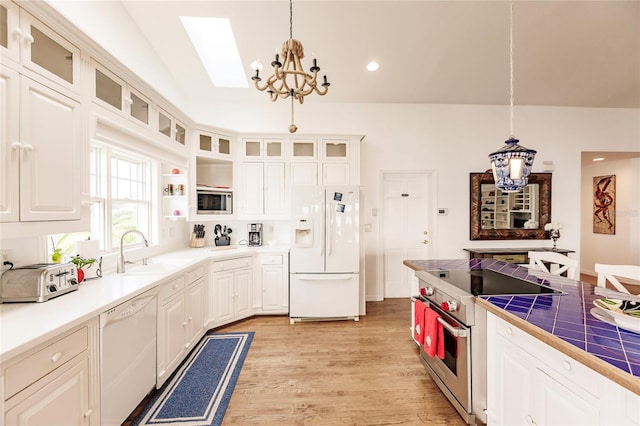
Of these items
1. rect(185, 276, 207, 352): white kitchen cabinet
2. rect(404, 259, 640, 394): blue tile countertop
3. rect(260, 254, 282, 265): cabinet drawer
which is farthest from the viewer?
rect(260, 254, 282, 265): cabinet drawer

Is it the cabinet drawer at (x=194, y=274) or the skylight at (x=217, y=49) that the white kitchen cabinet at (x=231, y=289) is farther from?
the skylight at (x=217, y=49)

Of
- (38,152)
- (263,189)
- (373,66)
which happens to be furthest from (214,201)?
(373,66)

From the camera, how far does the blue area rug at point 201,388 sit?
5.90 feet

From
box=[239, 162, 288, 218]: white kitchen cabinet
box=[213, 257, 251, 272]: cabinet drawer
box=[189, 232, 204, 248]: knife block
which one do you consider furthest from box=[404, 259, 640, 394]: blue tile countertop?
box=[189, 232, 204, 248]: knife block

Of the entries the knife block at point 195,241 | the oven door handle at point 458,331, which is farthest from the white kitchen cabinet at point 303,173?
the oven door handle at point 458,331

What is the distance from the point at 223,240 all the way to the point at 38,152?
7.93 feet

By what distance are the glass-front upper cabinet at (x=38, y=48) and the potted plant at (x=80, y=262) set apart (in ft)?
3.83

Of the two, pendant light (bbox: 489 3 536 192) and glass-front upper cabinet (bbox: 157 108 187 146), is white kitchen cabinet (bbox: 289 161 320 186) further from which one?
pendant light (bbox: 489 3 536 192)

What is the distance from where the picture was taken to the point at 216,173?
3846mm

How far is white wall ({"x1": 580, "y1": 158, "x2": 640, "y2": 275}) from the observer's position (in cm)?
502

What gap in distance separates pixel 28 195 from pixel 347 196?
2751 millimetres

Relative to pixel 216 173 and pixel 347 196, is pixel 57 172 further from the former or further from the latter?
pixel 347 196

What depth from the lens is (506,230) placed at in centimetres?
425

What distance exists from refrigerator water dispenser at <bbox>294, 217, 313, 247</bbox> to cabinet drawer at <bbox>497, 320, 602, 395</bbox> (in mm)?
2241
